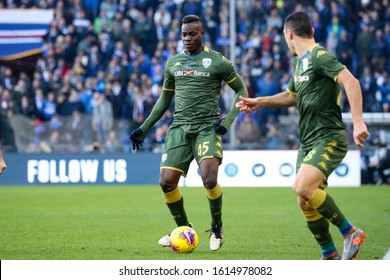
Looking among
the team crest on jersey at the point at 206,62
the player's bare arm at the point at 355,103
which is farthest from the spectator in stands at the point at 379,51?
the player's bare arm at the point at 355,103

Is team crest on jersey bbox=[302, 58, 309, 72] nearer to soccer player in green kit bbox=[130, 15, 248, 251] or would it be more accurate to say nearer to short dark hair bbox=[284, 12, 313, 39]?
short dark hair bbox=[284, 12, 313, 39]

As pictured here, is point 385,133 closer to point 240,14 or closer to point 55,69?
point 240,14

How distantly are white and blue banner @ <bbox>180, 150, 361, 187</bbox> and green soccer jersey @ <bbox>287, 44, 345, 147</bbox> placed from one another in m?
14.1

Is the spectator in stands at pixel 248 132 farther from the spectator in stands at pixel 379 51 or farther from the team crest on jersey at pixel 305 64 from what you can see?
the team crest on jersey at pixel 305 64

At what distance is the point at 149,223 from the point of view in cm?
1451

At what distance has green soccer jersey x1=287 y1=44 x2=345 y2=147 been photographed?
352 inches

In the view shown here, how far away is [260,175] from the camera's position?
76.7 feet

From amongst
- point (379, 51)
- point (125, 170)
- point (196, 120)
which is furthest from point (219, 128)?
point (379, 51)

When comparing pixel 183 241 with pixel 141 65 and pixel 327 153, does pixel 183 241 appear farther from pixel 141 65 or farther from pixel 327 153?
pixel 141 65

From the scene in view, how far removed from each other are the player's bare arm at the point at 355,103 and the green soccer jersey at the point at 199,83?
259 cm

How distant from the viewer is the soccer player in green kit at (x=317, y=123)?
8773mm

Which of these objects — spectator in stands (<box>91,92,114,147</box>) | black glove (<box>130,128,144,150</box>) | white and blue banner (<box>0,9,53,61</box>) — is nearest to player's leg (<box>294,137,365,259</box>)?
black glove (<box>130,128,144,150</box>)

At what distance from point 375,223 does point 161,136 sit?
39.5 feet
